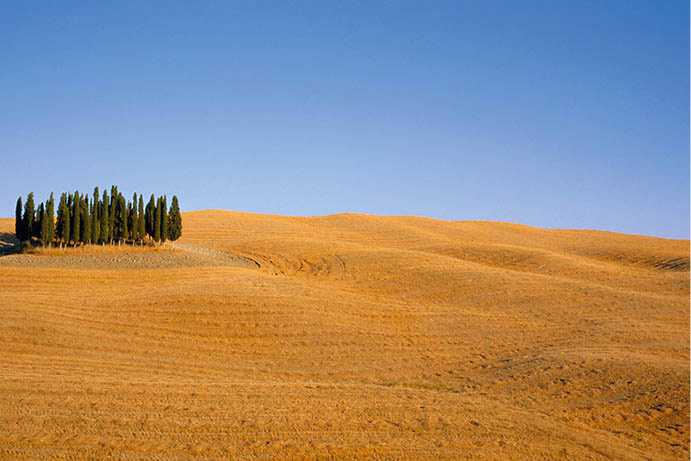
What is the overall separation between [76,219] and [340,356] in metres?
28.9

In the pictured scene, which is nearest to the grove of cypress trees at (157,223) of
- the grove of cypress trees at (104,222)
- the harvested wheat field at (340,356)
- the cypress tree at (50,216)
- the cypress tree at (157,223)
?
the cypress tree at (157,223)

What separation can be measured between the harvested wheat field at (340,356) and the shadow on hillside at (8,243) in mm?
5088

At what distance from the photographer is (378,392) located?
1546 cm

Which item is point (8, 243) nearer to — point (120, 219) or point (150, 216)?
point (120, 219)

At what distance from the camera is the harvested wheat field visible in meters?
11.8

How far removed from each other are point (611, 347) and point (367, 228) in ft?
157

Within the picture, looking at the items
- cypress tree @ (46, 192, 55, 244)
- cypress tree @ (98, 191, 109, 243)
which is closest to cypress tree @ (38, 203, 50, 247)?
cypress tree @ (46, 192, 55, 244)

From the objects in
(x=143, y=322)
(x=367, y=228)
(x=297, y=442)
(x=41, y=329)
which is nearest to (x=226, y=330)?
(x=143, y=322)

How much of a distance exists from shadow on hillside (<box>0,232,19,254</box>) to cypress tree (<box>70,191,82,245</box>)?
4981 mm

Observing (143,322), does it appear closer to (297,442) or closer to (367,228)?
(297,442)

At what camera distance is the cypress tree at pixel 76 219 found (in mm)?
41250

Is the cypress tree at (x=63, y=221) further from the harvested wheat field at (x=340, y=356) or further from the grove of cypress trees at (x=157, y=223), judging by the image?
the grove of cypress trees at (x=157, y=223)

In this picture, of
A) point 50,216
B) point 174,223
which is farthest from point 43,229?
point 174,223

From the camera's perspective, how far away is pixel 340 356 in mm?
21625
